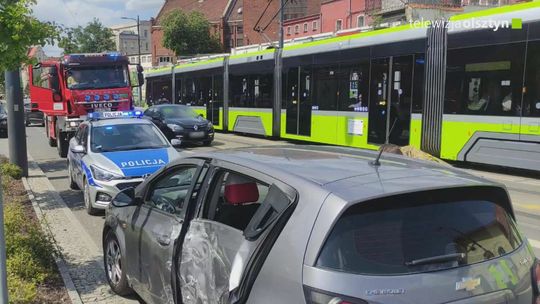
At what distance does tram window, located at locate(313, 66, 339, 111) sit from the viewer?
16.3 metres

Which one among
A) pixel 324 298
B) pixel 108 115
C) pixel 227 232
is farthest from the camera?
pixel 108 115

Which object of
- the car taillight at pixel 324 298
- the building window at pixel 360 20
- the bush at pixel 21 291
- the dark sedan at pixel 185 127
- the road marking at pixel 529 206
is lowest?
the road marking at pixel 529 206

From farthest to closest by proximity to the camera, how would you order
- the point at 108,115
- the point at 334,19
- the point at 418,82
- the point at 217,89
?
the point at 334,19 < the point at 217,89 < the point at 418,82 < the point at 108,115

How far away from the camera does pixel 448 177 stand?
114 inches

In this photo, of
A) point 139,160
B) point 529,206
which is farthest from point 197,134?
point 529,206

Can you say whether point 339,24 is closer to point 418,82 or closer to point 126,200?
point 418,82

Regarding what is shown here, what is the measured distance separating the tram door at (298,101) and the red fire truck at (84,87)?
214 inches

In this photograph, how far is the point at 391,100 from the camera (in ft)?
46.2

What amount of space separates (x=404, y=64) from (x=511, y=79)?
9.90 feet

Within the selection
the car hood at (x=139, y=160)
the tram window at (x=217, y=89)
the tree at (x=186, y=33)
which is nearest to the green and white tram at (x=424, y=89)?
the tram window at (x=217, y=89)

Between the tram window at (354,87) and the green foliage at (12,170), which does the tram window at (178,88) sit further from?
the green foliage at (12,170)

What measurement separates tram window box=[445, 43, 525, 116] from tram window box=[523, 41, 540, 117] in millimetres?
151

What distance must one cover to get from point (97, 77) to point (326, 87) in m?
7.32

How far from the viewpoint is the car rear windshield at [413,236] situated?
7.98 feet
